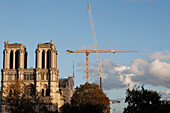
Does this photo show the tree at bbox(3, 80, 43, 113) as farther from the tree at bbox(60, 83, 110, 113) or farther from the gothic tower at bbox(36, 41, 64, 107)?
the gothic tower at bbox(36, 41, 64, 107)

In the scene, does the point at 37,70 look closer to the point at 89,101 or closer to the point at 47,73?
the point at 47,73

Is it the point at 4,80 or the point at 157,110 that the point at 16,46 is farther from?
the point at 157,110

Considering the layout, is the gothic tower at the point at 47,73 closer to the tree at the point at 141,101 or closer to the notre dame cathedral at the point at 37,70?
the notre dame cathedral at the point at 37,70

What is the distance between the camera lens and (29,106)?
115 m

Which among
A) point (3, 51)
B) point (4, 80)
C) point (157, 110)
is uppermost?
point (3, 51)

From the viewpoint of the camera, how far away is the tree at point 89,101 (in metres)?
132

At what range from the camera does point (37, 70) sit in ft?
563

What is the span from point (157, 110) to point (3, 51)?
9698 cm

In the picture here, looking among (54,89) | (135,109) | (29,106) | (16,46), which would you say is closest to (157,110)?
(135,109)

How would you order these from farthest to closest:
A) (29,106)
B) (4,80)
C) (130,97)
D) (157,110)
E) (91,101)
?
(4,80), (91,101), (29,106), (130,97), (157,110)

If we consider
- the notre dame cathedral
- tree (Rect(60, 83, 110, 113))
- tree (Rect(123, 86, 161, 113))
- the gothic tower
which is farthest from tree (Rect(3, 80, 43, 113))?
the notre dame cathedral

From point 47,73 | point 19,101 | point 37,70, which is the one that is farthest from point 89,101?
point 37,70

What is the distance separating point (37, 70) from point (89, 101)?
44.2 meters

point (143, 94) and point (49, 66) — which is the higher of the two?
point (49, 66)
